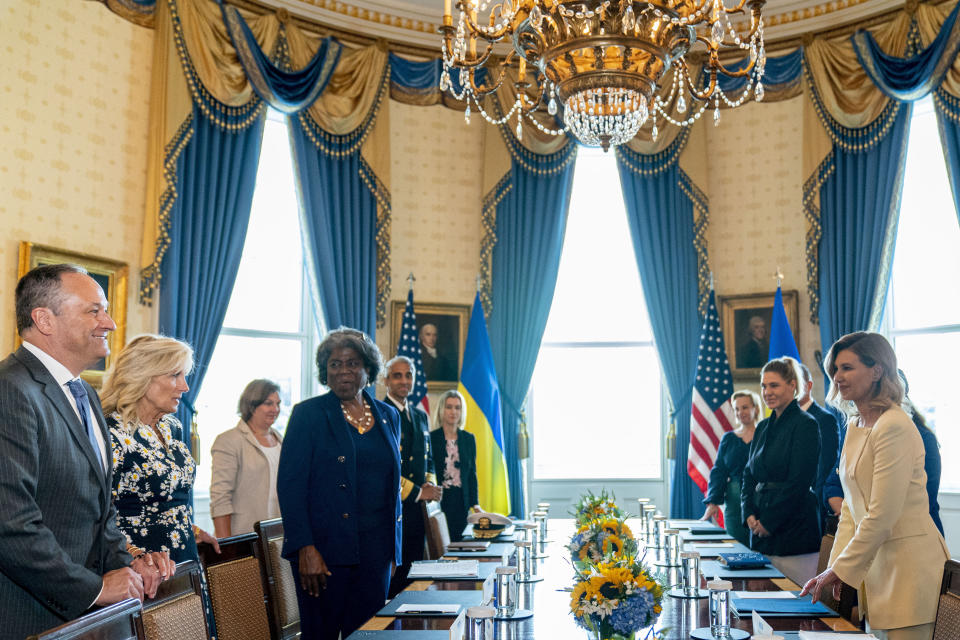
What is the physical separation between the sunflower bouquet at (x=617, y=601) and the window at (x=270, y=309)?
5.54 m

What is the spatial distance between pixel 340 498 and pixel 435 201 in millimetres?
5272

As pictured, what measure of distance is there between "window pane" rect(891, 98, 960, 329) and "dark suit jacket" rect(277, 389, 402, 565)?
5.84 meters

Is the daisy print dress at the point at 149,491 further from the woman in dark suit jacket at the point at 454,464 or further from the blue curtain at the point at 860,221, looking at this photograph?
the blue curtain at the point at 860,221

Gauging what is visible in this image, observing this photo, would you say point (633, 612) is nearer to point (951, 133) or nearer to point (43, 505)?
point (43, 505)

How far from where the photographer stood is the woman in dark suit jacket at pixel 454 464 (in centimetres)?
630

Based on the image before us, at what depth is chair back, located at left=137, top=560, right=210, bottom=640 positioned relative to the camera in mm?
2438

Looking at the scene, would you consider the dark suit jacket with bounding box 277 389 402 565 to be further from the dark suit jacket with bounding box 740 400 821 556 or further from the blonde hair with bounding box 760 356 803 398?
the blonde hair with bounding box 760 356 803 398

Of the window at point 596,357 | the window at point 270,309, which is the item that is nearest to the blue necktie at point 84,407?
the window at point 270,309

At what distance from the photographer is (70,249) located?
6.30m

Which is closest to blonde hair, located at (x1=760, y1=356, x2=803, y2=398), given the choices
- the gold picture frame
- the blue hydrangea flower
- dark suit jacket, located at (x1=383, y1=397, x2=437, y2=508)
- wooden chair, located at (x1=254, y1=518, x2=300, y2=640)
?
dark suit jacket, located at (x1=383, y1=397, x2=437, y2=508)

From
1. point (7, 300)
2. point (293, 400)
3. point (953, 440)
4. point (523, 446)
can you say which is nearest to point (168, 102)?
point (7, 300)

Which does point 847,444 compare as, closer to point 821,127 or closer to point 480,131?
point 821,127

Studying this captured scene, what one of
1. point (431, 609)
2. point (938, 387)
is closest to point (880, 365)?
point (431, 609)

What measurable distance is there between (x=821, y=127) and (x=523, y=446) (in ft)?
12.7
